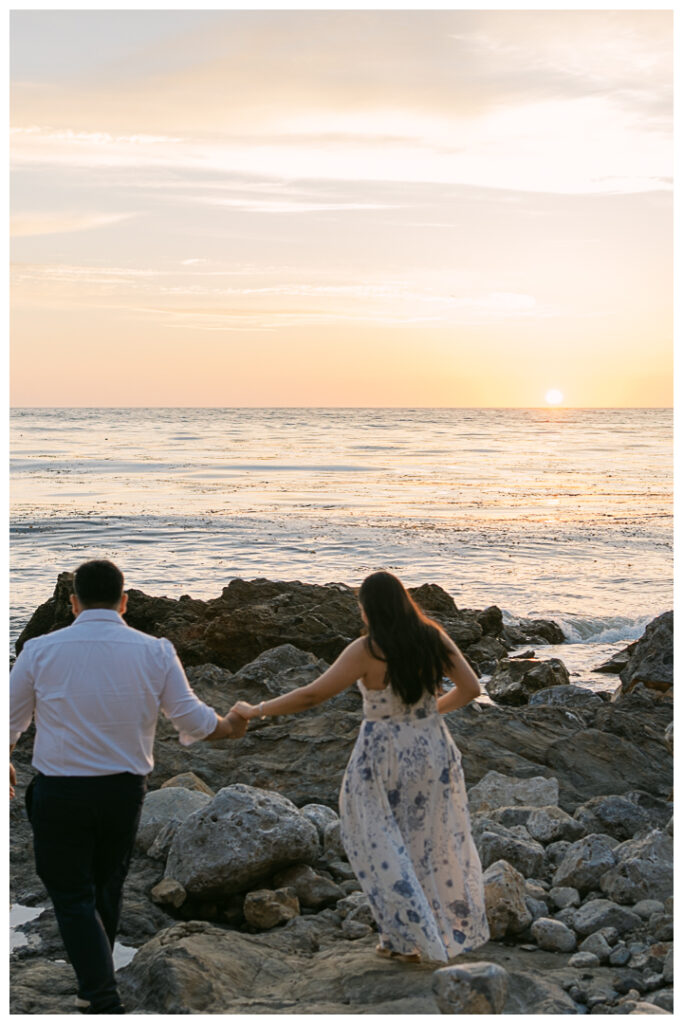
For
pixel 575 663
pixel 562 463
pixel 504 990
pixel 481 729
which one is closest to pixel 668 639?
pixel 575 663

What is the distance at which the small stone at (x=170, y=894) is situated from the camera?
5.75 m

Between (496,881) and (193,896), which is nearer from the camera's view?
(496,881)

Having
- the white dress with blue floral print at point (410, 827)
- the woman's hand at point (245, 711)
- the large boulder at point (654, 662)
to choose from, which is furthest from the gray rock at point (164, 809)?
the large boulder at point (654, 662)

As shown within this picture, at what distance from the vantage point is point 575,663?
1418cm

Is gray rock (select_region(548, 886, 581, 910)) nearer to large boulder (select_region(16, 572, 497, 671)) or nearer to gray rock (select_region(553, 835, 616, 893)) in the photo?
gray rock (select_region(553, 835, 616, 893))

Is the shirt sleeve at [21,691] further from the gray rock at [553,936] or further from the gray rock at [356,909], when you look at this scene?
the gray rock at [553,936]

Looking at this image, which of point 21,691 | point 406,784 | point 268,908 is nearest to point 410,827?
point 406,784

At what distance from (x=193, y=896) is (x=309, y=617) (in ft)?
21.6

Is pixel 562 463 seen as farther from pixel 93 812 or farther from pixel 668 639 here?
pixel 93 812

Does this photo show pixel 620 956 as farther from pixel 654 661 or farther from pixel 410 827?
pixel 654 661

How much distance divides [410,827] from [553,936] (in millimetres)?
1000

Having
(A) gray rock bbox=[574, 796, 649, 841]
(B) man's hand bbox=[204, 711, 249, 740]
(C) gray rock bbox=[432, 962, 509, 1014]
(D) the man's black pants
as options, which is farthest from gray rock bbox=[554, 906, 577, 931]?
(D) the man's black pants

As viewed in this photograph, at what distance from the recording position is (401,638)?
15.4 ft
